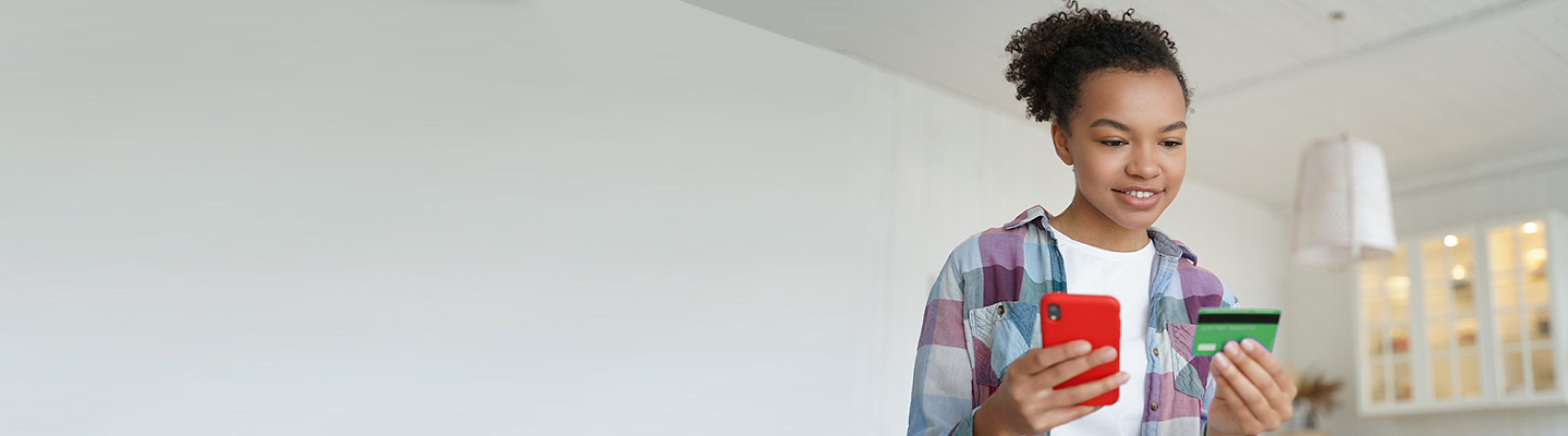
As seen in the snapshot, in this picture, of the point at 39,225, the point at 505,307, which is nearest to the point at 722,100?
the point at 505,307

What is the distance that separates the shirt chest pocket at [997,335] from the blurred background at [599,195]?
7.53ft

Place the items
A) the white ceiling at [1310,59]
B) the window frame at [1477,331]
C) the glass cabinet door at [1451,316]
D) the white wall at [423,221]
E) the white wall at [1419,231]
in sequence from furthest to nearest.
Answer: the white wall at [1419,231]
the glass cabinet door at [1451,316]
the window frame at [1477,331]
the white ceiling at [1310,59]
the white wall at [423,221]

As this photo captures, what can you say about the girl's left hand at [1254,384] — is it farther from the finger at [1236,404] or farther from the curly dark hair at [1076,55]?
the curly dark hair at [1076,55]

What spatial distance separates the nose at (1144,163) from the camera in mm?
1227

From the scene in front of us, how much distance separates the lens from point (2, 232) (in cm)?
265

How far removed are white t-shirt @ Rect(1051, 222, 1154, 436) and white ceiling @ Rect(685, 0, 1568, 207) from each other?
2.27m

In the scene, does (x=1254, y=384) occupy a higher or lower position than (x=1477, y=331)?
lower

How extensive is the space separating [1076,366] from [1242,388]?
195 mm

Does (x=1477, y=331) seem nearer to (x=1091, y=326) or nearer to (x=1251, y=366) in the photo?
(x=1251, y=366)

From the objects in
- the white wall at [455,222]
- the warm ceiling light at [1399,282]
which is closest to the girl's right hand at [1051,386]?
the white wall at [455,222]

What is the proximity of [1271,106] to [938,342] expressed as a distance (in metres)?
4.03

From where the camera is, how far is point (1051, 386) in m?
0.99

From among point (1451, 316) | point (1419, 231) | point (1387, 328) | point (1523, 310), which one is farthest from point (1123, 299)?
point (1419, 231)

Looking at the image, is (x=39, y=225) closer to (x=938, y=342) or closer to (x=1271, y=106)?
(x=938, y=342)
